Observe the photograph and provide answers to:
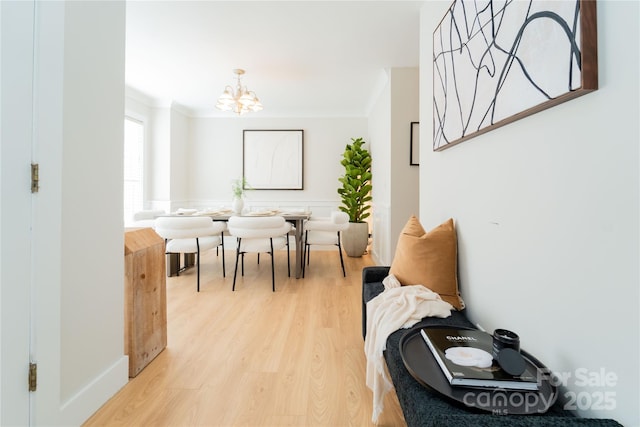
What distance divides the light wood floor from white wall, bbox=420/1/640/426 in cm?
78

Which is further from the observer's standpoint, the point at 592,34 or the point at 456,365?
the point at 456,365

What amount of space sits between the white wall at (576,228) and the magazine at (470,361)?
0.17 meters

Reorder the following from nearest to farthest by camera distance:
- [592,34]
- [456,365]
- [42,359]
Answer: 1. [592,34]
2. [456,365]
3. [42,359]

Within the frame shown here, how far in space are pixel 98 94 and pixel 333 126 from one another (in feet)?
15.8

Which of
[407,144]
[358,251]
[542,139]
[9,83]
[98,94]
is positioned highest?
[407,144]

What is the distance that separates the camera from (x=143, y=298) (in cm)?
182

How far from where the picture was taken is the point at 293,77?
14.0ft

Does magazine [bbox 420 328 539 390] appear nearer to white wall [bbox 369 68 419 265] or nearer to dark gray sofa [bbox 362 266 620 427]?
dark gray sofa [bbox 362 266 620 427]

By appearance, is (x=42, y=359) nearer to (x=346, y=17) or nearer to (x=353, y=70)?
(x=346, y=17)

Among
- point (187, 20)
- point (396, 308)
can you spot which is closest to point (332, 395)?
point (396, 308)

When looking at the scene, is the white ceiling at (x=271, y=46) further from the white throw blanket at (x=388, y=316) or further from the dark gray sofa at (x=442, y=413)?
the dark gray sofa at (x=442, y=413)

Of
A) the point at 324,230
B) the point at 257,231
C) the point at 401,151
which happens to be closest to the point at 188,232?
the point at 257,231

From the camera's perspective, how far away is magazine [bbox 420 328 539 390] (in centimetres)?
87

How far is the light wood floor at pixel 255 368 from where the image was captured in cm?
141
